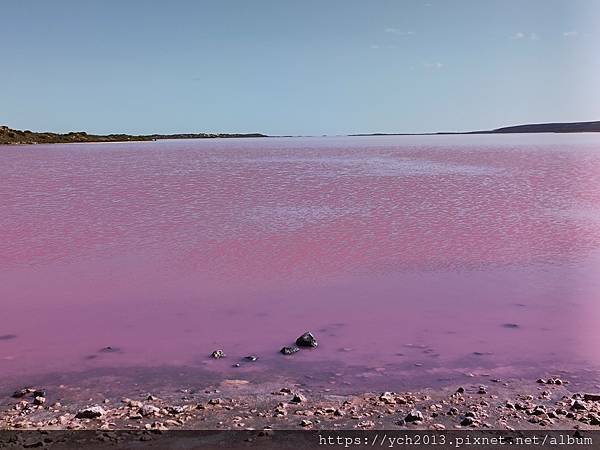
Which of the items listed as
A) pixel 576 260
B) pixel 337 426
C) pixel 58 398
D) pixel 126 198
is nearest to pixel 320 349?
pixel 337 426

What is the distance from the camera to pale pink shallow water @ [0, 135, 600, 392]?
24.4 ft

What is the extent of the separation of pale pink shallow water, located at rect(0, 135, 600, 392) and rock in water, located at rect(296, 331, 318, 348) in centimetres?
14

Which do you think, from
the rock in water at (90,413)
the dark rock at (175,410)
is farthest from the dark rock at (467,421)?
the rock in water at (90,413)

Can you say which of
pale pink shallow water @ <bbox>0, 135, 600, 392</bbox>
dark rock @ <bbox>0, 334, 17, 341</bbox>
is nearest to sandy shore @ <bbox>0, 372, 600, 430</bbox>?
pale pink shallow water @ <bbox>0, 135, 600, 392</bbox>

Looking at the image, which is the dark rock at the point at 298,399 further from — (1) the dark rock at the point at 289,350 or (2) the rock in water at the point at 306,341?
(2) the rock in water at the point at 306,341

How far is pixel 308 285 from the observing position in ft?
34.7

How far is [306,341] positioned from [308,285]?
297cm

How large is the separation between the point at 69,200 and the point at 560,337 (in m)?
20.0

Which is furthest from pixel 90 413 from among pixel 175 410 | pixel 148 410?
pixel 175 410

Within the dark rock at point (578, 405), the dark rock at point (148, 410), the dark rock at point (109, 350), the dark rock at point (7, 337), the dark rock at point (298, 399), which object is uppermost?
the dark rock at point (578, 405)

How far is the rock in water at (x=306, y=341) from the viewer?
300 inches

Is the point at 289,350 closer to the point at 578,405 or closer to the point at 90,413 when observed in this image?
the point at 90,413

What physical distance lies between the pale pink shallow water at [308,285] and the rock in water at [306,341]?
14 cm

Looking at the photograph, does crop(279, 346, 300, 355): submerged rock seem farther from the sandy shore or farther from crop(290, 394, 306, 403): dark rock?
crop(290, 394, 306, 403): dark rock
